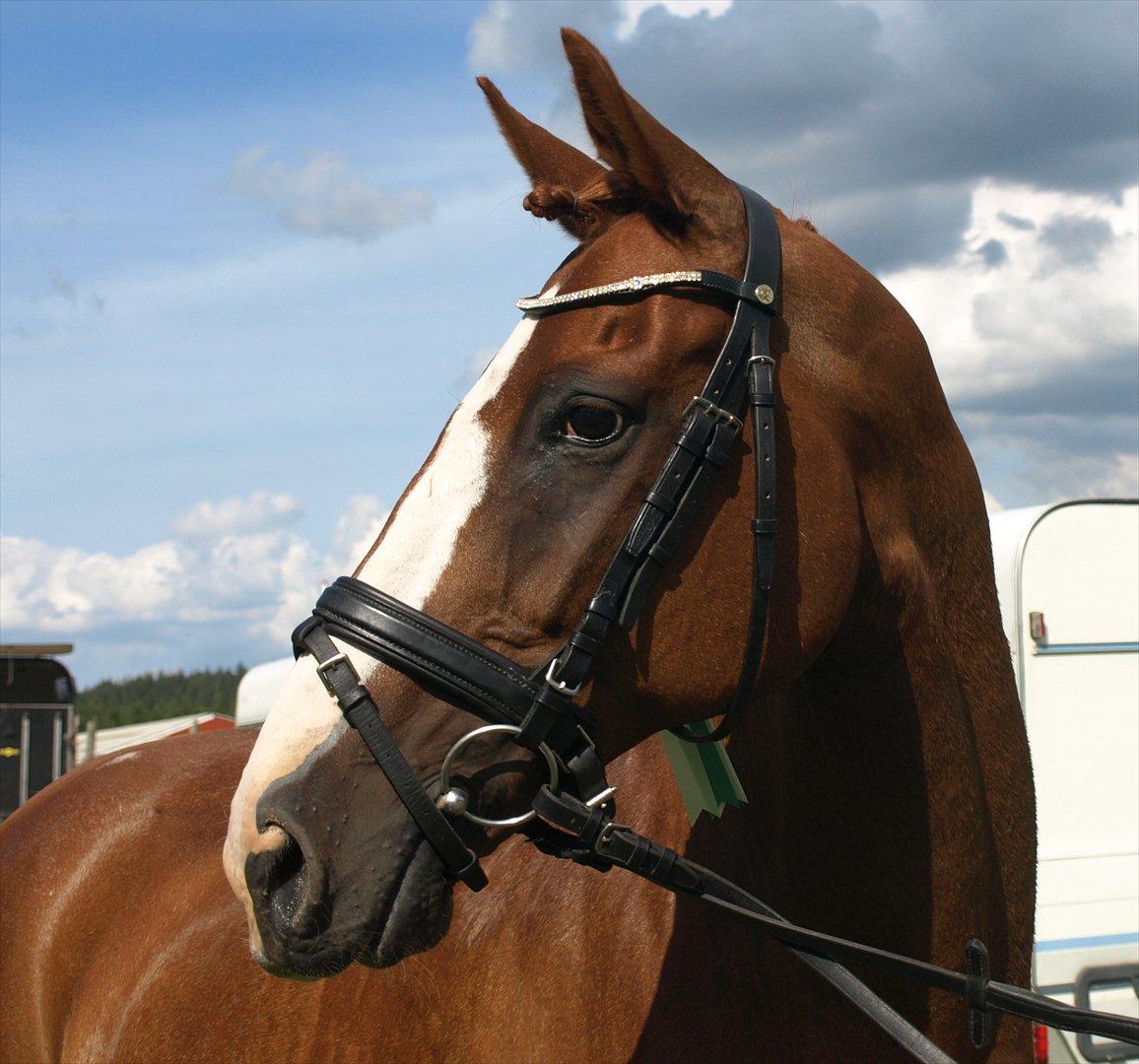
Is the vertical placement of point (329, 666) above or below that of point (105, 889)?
above

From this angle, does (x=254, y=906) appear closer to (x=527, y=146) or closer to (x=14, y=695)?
(x=527, y=146)

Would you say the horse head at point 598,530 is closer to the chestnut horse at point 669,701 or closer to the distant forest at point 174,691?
the chestnut horse at point 669,701

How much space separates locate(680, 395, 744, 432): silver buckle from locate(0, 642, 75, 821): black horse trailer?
47.1 ft

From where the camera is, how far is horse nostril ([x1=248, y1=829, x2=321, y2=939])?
200cm

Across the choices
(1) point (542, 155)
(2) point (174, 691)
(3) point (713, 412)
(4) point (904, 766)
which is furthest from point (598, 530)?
(2) point (174, 691)

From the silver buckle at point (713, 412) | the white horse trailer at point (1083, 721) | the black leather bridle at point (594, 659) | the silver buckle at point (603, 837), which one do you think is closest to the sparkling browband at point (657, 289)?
the black leather bridle at point (594, 659)

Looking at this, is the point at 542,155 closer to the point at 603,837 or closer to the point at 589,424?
the point at 589,424

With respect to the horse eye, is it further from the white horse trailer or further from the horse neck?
the white horse trailer

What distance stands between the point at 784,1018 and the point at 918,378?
1.36m

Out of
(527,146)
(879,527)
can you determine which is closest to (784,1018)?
(879,527)

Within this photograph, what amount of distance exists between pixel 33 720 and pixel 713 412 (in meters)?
15.0

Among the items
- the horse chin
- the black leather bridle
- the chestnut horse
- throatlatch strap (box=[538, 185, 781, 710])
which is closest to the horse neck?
the chestnut horse

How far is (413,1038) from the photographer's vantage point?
2.82 meters

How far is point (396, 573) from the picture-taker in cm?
213
